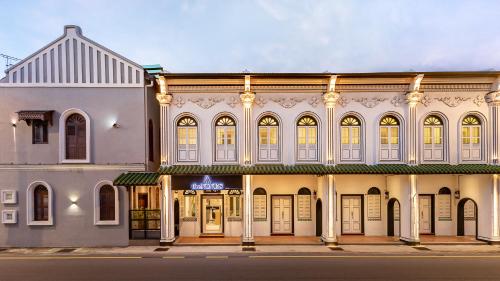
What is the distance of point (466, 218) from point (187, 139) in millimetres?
17184

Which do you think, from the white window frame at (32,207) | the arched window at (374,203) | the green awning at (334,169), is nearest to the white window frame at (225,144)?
the green awning at (334,169)

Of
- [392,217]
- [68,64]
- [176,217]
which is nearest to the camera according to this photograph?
[68,64]

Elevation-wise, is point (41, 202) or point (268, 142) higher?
point (268, 142)

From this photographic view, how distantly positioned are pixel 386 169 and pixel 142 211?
13.2 m

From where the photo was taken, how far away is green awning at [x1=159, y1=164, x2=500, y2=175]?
55.4 feet

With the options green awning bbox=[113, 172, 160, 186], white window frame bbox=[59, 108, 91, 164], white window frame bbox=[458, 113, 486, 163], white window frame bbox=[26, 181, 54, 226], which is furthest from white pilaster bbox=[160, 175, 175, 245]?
white window frame bbox=[458, 113, 486, 163]

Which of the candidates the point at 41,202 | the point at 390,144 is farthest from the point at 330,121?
the point at 41,202

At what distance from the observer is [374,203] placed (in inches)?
768

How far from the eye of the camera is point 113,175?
1720 centimetres

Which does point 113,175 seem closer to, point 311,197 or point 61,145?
point 61,145

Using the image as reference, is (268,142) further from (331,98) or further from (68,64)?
(68,64)

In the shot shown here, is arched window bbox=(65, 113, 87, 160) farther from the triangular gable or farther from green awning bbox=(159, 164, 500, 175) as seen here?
green awning bbox=(159, 164, 500, 175)

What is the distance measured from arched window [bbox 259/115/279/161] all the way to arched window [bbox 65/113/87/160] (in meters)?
9.58

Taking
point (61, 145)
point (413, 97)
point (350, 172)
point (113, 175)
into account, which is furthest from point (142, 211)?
point (413, 97)
